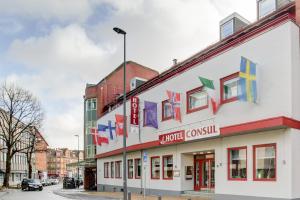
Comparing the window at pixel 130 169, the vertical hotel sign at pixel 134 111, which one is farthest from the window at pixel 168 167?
the window at pixel 130 169

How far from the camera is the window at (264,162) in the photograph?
17.4 m

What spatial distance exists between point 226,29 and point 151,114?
25.2 ft

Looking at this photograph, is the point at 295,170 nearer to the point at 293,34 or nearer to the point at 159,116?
the point at 293,34

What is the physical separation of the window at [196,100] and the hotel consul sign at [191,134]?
1.22 meters

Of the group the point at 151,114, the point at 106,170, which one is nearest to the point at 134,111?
the point at 151,114

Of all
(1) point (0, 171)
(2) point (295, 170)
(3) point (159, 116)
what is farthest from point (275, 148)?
(1) point (0, 171)

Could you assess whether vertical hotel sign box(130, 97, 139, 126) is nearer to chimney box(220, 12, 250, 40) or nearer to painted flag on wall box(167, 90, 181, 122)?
painted flag on wall box(167, 90, 181, 122)

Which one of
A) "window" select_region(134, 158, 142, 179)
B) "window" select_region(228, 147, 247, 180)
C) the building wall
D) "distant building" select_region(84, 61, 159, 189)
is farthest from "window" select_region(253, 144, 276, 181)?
"distant building" select_region(84, 61, 159, 189)

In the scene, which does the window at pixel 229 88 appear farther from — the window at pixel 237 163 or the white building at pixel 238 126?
the window at pixel 237 163

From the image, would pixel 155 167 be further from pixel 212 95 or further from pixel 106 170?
pixel 106 170

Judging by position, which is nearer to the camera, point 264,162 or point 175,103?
point 264,162

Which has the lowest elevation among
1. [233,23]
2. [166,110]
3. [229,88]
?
[166,110]

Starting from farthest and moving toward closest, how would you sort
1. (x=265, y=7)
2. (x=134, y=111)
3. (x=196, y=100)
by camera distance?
(x=134, y=111) < (x=265, y=7) < (x=196, y=100)

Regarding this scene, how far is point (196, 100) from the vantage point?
23125 millimetres
